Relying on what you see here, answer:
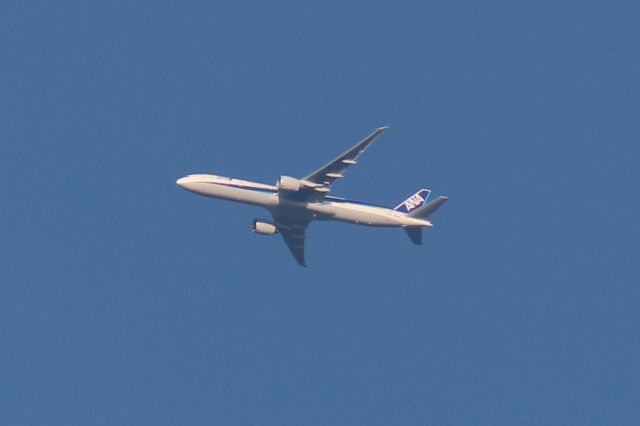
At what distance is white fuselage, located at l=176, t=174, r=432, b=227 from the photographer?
126 m

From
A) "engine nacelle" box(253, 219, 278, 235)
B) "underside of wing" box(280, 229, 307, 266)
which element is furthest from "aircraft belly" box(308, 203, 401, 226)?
"underside of wing" box(280, 229, 307, 266)

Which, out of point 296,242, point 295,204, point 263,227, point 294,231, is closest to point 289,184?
point 295,204

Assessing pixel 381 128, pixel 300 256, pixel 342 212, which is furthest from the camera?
pixel 300 256

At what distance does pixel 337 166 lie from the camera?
122688 millimetres

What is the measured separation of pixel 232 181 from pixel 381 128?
56.1ft

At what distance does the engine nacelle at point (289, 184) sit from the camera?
123500mm

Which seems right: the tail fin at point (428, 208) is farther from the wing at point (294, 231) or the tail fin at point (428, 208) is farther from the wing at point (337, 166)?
the wing at point (294, 231)

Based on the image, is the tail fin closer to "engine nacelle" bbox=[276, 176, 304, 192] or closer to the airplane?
the airplane

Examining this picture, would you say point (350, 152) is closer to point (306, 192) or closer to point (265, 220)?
point (306, 192)

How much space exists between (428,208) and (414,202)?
4118 millimetres

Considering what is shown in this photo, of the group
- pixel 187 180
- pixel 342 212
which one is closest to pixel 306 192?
pixel 342 212

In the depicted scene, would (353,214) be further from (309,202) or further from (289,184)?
(289,184)

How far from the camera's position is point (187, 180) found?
128 m

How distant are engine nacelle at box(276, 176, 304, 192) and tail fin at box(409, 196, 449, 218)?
38.2ft
